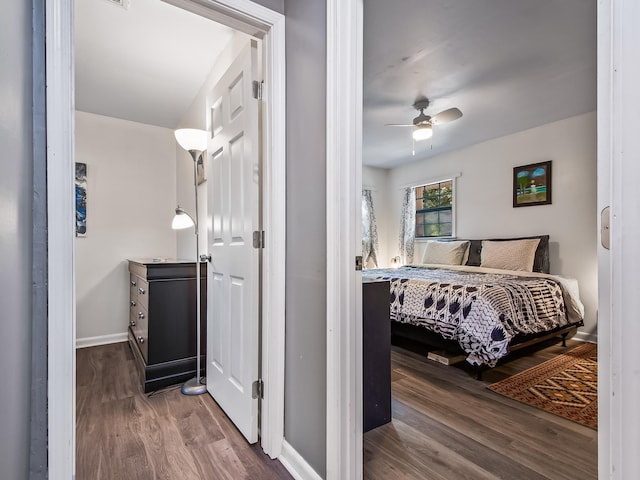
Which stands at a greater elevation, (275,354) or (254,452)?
(275,354)

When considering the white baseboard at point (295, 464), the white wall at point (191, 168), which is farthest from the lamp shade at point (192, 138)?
the white baseboard at point (295, 464)

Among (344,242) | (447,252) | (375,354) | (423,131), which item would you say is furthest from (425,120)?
(344,242)

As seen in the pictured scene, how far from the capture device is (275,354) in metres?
1.51

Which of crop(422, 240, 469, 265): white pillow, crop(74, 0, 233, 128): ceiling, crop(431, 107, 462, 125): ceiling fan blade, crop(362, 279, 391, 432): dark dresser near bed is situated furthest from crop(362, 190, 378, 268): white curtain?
crop(362, 279, 391, 432): dark dresser near bed

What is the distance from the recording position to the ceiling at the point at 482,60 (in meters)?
2.08

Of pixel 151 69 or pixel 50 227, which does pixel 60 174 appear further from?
pixel 151 69

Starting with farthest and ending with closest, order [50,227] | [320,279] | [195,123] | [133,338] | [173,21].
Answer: [195,123] < [133,338] < [173,21] < [320,279] < [50,227]

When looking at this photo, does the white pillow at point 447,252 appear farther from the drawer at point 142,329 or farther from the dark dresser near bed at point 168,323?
the drawer at point 142,329

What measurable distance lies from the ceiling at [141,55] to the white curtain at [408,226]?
3992 millimetres

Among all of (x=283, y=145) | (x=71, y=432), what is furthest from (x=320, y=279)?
(x=71, y=432)

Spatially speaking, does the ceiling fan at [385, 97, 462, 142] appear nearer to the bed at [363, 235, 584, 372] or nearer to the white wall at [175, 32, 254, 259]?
the bed at [363, 235, 584, 372]

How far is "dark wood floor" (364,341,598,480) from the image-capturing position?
58.1 inches

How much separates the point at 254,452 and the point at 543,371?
2.40 meters
